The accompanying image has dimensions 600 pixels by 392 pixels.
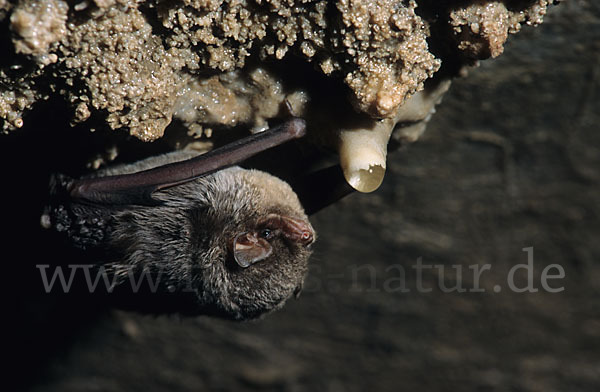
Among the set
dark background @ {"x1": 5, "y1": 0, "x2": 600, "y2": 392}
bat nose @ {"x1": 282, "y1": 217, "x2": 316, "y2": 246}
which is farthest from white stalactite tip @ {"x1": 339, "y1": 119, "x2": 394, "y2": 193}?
dark background @ {"x1": 5, "y1": 0, "x2": 600, "y2": 392}

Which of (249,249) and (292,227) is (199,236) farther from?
(292,227)

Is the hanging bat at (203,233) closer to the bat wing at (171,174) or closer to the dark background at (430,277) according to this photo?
the bat wing at (171,174)

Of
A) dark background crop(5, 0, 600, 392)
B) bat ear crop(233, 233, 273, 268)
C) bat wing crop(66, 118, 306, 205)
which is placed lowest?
dark background crop(5, 0, 600, 392)

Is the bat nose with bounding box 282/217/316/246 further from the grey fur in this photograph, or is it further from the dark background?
the dark background

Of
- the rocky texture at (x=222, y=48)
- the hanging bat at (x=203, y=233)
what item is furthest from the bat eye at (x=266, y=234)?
the rocky texture at (x=222, y=48)

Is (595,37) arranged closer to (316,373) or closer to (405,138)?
(405,138)

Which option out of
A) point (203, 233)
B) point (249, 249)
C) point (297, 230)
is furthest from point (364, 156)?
point (203, 233)

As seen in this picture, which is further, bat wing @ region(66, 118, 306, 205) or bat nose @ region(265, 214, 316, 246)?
bat nose @ region(265, 214, 316, 246)

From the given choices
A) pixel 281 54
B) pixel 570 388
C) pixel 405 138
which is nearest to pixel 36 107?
pixel 281 54

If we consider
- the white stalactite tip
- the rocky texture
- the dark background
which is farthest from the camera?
the dark background
